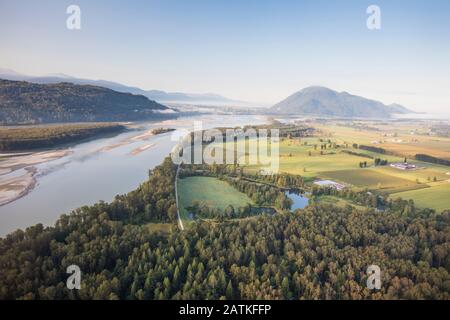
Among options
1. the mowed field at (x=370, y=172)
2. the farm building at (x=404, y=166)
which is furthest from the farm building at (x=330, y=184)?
the farm building at (x=404, y=166)

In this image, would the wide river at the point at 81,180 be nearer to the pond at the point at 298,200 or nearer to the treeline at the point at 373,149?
the pond at the point at 298,200

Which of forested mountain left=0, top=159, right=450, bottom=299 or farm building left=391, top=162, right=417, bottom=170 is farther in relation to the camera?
farm building left=391, top=162, right=417, bottom=170

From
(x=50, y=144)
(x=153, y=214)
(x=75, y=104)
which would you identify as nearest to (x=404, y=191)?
(x=153, y=214)

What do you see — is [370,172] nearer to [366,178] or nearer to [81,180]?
[366,178]

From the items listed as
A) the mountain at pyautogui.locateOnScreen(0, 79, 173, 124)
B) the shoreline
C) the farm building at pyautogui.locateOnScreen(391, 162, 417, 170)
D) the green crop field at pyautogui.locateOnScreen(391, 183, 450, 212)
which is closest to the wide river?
the shoreline

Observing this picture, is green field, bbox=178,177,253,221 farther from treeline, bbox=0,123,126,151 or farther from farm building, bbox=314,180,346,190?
treeline, bbox=0,123,126,151
